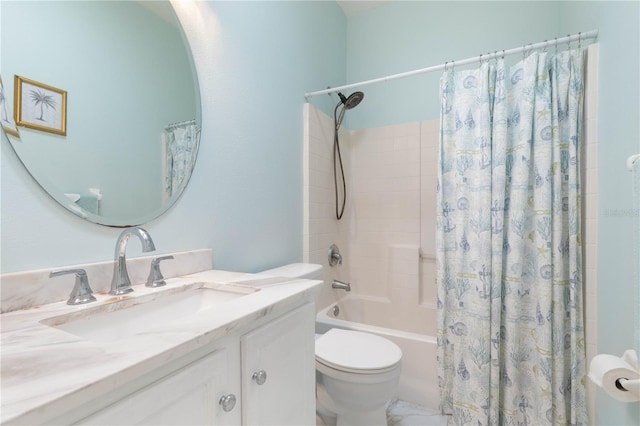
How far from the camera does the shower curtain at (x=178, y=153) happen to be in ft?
3.50

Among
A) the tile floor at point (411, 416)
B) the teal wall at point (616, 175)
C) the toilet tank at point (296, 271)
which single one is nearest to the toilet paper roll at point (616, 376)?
the teal wall at point (616, 175)

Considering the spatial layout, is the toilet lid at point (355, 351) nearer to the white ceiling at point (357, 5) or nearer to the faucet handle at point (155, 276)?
the faucet handle at point (155, 276)

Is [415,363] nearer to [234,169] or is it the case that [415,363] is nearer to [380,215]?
[380,215]

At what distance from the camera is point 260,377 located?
721 millimetres

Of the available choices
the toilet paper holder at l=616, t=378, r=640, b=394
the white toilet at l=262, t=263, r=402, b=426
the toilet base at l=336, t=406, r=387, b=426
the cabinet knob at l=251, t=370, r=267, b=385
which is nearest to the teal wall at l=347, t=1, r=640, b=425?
the toilet paper holder at l=616, t=378, r=640, b=394

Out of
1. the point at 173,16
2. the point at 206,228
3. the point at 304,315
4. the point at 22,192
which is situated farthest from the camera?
the point at 206,228

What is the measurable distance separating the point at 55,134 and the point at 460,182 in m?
1.63

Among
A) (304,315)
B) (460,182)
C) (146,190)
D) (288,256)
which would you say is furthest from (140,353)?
(460,182)

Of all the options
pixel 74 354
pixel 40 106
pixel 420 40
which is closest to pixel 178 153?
pixel 40 106

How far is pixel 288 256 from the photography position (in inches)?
69.1

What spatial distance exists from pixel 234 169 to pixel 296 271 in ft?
1.99

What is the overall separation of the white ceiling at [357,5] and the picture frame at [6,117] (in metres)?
2.38

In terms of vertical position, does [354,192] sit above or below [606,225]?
above

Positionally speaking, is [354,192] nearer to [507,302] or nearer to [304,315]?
[507,302]
